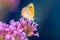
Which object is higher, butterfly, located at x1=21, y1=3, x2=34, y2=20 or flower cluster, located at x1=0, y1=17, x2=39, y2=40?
butterfly, located at x1=21, y1=3, x2=34, y2=20

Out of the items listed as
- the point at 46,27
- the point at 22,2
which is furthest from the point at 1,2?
the point at 46,27

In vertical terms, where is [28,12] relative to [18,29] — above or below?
above

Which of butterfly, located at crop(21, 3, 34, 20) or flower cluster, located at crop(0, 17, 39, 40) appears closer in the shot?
flower cluster, located at crop(0, 17, 39, 40)

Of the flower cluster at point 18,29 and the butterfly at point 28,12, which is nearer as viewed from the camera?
the flower cluster at point 18,29

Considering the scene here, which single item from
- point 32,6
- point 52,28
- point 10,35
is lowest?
point 10,35

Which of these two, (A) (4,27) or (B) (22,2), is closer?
(A) (4,27)

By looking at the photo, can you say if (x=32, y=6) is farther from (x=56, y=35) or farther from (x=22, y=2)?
(x=56, y=35)

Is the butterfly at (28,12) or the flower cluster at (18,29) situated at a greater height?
the butterfly at (28,12)

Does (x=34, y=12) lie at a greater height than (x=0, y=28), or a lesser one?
greater
